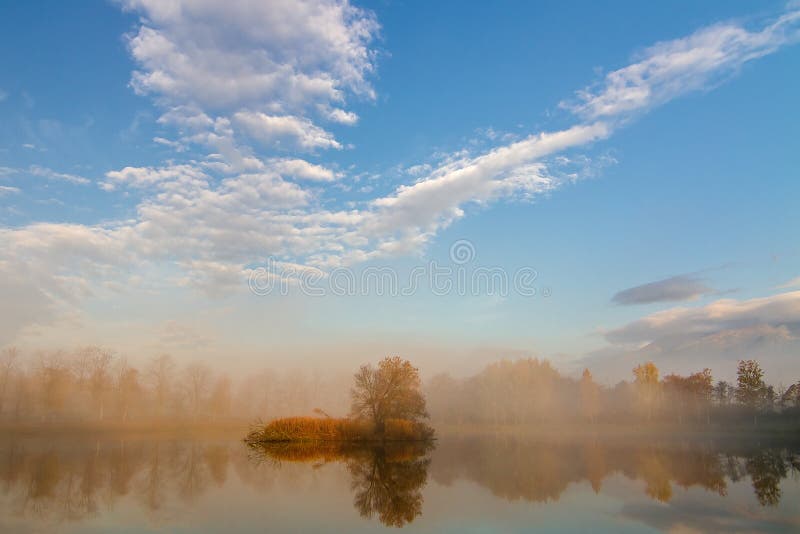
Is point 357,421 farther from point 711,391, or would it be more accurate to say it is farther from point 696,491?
point 711,391

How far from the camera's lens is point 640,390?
11569cm

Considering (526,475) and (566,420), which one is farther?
(566,420)

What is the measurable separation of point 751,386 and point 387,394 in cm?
8244

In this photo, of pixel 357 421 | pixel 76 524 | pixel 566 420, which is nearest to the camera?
pixel 76 524

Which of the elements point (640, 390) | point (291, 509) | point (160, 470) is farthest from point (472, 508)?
point (640, 390)

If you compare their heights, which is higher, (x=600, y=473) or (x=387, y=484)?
(x=387, y=484)

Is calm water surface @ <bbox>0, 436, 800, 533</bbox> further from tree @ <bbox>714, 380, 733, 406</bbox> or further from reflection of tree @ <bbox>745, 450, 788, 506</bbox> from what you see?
tree @ <bbox>714, 380, 733, 406</bbox>

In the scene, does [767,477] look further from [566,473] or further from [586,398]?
[586,398]

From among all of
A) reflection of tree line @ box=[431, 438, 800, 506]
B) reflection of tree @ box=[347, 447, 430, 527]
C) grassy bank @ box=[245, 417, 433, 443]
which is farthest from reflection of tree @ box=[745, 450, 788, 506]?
grassy bank @ box=[245, 417, 433, 443]

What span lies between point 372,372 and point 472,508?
122ft

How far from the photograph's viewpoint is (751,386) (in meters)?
97.2

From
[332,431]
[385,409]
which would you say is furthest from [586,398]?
[332,431]

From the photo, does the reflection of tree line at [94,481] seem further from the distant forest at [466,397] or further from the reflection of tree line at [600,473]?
the distant forest at [466,397]

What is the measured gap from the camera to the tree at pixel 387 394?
2031 inches
